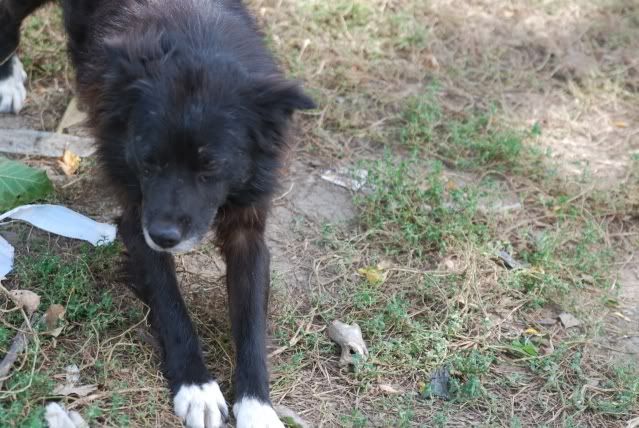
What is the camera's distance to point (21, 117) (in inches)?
238

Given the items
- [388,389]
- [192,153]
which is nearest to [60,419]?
[192,153]

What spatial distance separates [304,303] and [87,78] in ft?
5.63

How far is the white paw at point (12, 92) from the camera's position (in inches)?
235

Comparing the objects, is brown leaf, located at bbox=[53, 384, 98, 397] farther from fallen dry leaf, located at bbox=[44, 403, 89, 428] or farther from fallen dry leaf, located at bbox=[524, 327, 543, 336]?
fallen dry leaf, located at bbox=[524, 327, 543, 336]

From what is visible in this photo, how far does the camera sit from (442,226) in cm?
531

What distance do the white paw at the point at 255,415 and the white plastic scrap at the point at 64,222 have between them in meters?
1.39

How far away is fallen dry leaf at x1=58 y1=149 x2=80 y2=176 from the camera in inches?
217

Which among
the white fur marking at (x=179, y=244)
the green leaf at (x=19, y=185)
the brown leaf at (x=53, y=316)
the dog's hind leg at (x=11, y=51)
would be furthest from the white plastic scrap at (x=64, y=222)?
the dog's hind leg at (x=11, y=51)

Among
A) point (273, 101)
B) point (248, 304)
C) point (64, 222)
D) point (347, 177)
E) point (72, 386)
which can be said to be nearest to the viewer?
point (72, 386)

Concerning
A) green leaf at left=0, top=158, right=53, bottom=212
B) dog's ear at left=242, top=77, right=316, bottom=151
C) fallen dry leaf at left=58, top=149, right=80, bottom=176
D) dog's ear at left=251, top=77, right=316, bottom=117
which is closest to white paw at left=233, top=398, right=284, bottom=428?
dog's ear at left=242, top=77, right=316, bottom=151

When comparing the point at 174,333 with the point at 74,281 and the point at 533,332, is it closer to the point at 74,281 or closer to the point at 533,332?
the point at 74,281

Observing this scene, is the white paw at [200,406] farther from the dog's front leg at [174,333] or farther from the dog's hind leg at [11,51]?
the dog's hind leg at [11,51]

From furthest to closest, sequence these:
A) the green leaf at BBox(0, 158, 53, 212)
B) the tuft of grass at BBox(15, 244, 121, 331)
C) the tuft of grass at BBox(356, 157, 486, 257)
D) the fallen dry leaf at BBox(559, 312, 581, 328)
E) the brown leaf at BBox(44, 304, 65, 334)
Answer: the tuft of grass at BBox(356, 157, 486, 257) < the fallen dry leaf at BBox(559, 312, 581, 328) < the green leaf at BBox(0, 158, 53, 212) < the tuft of grass at BBox(15, 244, 121, 331) < the brown leaf at BBox(44, 304, 65, 334)

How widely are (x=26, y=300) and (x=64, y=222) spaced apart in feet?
2.73
